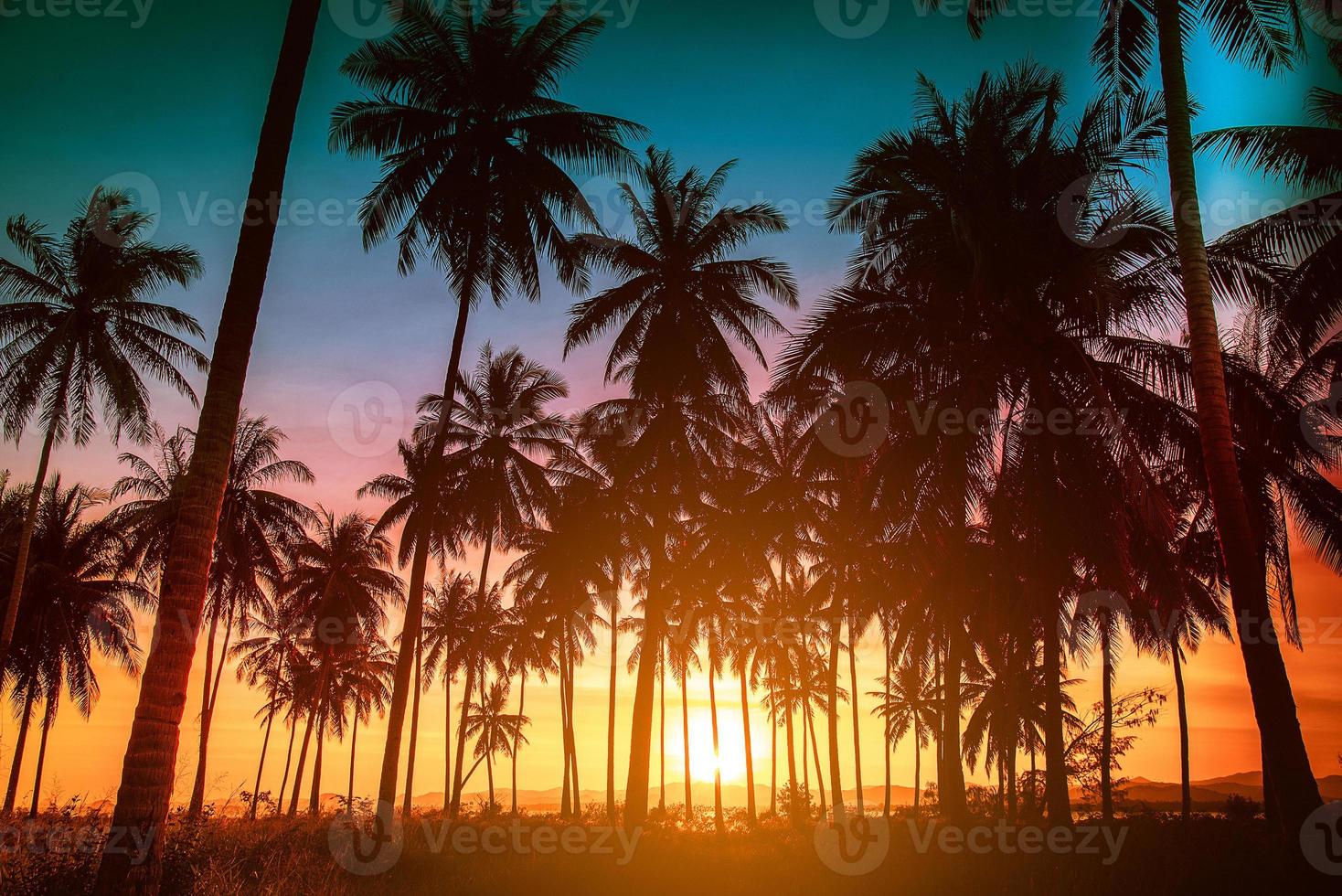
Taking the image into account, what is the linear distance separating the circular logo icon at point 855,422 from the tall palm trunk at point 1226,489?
19.1 feet

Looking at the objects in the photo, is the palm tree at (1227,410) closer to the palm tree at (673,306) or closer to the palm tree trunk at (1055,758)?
the palm tree trunk at (1055,758)

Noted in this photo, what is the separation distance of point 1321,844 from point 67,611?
1432 inches

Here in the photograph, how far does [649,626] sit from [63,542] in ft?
78.9

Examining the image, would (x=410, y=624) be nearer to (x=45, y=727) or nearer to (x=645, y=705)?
(x=645, y=705)

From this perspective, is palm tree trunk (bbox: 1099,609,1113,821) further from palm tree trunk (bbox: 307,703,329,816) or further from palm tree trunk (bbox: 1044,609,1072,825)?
palm tree trunk (bbox: 307,703,329,816)

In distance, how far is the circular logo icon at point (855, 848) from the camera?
1199 cm

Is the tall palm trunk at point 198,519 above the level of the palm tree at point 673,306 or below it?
below

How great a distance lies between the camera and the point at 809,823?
28641 millimetres

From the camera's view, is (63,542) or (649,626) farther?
(63,542)

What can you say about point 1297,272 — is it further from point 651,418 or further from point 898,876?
point 651,418

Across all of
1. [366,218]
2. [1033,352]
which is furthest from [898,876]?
[366,218]

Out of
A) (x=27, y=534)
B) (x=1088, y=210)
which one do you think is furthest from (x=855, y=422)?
(x=27, y=534)

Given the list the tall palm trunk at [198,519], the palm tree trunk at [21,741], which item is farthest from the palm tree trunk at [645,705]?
the palm tree trunk at [21,741]

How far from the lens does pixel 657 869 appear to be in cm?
1239
